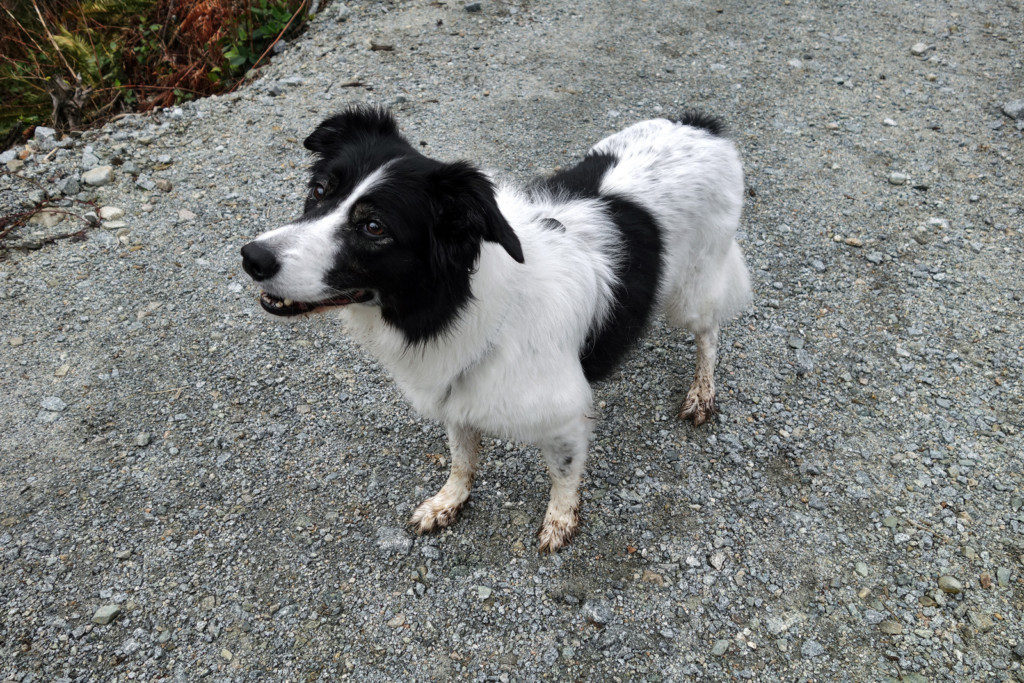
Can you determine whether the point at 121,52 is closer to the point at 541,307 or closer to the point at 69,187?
the point at 69,187

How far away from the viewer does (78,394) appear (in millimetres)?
3855

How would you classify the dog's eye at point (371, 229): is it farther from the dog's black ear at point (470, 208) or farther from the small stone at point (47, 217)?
the small stone at point (47, 217)

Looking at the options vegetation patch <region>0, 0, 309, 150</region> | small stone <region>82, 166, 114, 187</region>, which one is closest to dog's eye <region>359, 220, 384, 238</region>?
small stone <region>82, 166, 114, 187</region>

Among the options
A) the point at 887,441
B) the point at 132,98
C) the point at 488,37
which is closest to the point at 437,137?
the point at 488,37

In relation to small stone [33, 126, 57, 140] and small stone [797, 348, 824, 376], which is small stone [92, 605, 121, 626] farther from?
small stone [33, 126, 57, 140]

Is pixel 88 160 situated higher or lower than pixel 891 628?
higher

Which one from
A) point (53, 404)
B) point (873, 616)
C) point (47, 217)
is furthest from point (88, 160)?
point (873, 616)

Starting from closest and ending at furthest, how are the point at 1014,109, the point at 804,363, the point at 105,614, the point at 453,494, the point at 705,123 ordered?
the point at 105,614, the point at 453,494, the point at 705,123, the point at 804,363, the point at 1014,109

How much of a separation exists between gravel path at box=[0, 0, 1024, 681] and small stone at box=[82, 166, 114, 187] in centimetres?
12

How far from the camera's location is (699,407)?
3.79 metres

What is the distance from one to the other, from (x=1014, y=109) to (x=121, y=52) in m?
8.47

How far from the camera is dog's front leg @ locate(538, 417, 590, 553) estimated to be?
9.71 ft

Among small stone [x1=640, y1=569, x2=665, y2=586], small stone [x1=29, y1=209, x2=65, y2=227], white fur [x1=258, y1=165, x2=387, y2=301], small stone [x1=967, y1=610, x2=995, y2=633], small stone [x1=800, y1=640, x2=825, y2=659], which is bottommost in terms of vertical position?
small stone [x1=640, y1=569, x2=665, y2=586]

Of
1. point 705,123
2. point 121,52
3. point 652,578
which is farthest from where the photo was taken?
point 121,52
